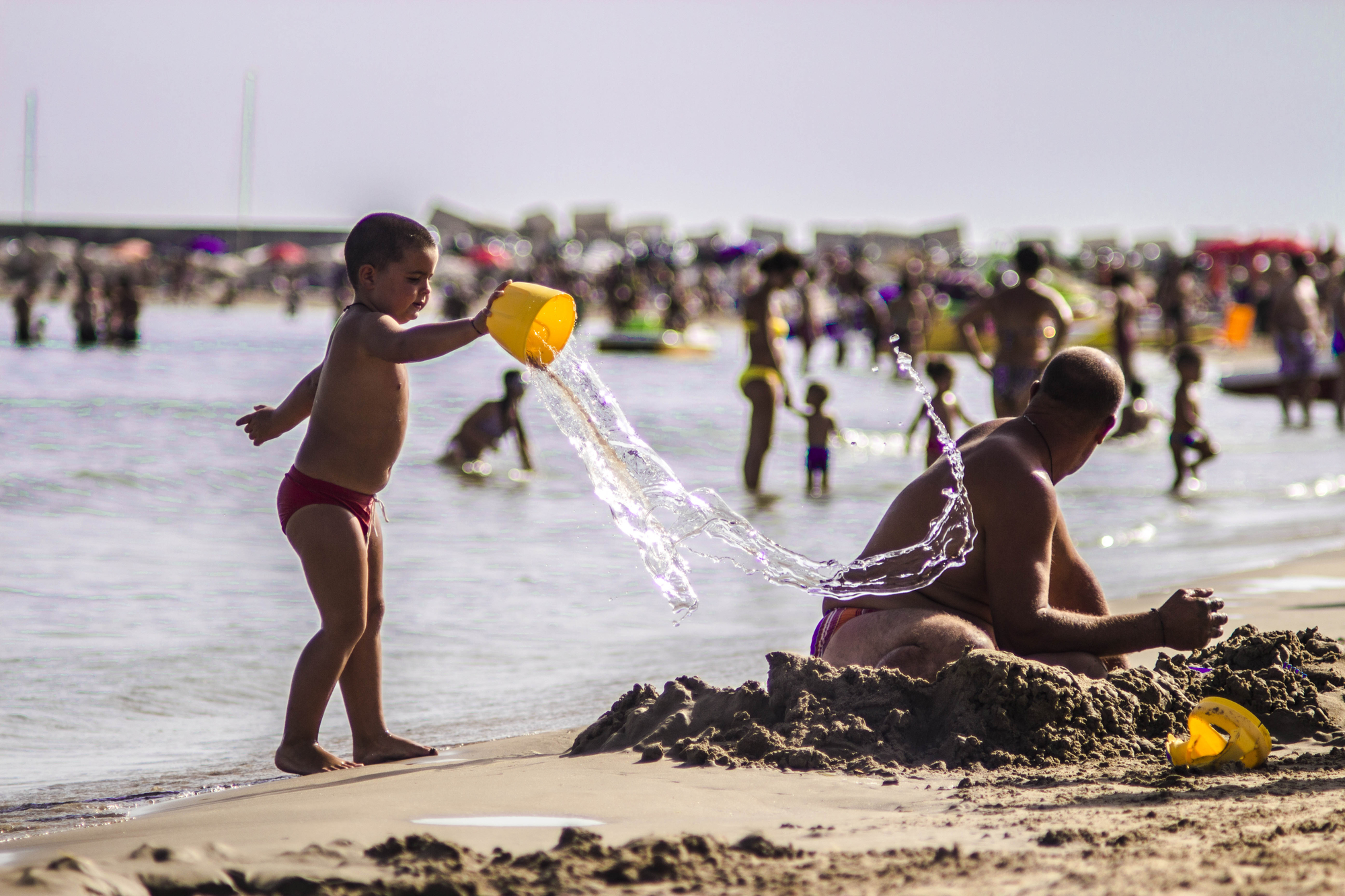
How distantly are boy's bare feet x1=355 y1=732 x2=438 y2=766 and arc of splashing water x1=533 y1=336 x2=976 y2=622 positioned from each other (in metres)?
0.80

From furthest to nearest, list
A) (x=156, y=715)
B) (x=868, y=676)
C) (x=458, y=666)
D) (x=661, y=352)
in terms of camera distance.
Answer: (x=661, y=352) < (x=458, y=666) < (x=156, y=715) < (x=868, y=676)

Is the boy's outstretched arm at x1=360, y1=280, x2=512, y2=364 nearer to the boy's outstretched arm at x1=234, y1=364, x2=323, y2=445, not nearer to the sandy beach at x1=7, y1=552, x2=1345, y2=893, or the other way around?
the boy's outstretched arm at x1=234, y1=364, x2=323, y2=445

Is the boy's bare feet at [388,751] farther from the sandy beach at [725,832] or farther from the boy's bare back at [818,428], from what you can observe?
the boy's bare back at [818,428]

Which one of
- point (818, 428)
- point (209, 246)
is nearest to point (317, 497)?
point (818, 428)

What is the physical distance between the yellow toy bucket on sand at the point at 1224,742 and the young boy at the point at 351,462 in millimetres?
1964

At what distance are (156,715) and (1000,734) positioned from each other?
Answer: 283cm

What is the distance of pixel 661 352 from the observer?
28.5 m

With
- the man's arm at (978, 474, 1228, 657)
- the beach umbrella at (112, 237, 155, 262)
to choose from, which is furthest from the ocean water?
the beach umbrella at (112, 237, 155, 262)

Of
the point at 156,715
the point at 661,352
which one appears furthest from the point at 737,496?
the point at 661,352

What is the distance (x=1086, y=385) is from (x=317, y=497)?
2.00 metres

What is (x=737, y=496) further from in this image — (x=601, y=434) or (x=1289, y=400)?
(x=1289, y=400)

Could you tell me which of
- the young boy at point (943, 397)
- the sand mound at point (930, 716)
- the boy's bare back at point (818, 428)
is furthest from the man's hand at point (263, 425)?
the boy's bare back at point (818, 428)

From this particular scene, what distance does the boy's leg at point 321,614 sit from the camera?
349cm

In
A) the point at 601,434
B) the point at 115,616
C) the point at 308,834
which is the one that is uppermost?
the point at 601,434
